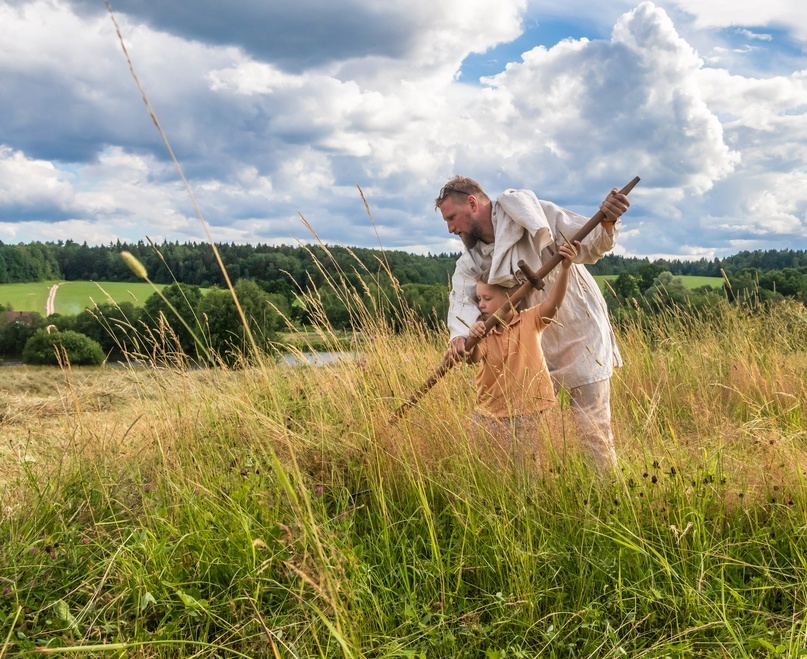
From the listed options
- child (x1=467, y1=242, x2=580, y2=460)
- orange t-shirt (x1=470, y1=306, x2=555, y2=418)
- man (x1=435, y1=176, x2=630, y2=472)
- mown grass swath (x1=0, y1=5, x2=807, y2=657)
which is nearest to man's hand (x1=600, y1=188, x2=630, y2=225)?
man (x1=435, y1=176, x2=630, y2=472)

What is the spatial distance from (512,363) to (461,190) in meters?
1.19

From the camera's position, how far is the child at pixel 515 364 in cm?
289

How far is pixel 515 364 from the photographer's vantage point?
3.10 m

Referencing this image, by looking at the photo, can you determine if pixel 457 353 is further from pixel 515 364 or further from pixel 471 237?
pixel 471 237

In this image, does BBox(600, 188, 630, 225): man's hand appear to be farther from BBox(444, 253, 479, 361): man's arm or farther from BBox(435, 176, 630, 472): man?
BBox(444, 253, 479, 361): man's arm

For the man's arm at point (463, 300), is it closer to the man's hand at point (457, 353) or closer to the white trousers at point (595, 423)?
the man's hand at point (457, 353)

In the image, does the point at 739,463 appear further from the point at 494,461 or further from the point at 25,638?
the point at 25,638

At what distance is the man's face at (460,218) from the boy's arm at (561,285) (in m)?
0.81

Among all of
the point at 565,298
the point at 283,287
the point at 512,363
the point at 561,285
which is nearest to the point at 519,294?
the point at 561,285

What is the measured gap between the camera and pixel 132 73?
1.49m

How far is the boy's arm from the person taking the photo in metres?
3.00

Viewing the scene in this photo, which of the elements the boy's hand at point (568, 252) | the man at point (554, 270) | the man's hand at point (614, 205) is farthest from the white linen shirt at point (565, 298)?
the boy's hand at point (568, 252)

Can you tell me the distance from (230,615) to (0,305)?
35625 mm

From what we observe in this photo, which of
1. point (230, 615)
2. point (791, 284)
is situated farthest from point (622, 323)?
point (791, 284)
